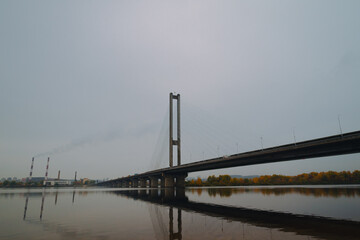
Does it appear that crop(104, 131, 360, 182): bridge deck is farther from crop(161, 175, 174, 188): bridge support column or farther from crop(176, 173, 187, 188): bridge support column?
crop(161, 175, 174, 188): bridge support column

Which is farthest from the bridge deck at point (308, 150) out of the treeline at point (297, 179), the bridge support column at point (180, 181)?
the treeline at point (297, 179)

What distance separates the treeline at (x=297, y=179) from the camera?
400ft

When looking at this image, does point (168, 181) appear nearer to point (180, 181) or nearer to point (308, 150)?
point (180, 181)

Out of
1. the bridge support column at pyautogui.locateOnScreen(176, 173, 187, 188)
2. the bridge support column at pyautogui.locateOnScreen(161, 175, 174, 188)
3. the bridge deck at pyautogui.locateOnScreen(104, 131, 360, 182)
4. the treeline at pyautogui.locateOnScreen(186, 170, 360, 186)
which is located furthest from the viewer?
the treeline at pyautogui.locateOnScreen(186, 170, 360, 186)

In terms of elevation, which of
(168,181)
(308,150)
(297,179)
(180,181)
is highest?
(308,150)

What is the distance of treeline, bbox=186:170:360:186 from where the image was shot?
400 ft

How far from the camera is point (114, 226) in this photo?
40.1 ft

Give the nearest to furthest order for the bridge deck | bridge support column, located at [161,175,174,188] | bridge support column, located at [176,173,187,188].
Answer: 1. the bridge deck
2. bridge support column, located at [161,175,174,188]
3. bridge support column, located at [176,173,187,188]

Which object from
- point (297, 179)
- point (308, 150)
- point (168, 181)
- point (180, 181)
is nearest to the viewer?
point (308, 150)

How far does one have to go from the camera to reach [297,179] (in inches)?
5477

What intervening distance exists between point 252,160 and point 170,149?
123 feet

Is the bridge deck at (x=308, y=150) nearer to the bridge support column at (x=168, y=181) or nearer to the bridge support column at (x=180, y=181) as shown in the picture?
the bridge support column at (x=180, y=181)

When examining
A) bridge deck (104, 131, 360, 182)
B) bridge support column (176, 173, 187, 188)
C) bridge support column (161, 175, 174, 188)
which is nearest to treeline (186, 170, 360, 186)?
bridge support column (176, 173, 187, 188)

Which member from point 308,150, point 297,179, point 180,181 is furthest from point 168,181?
point 297,179
